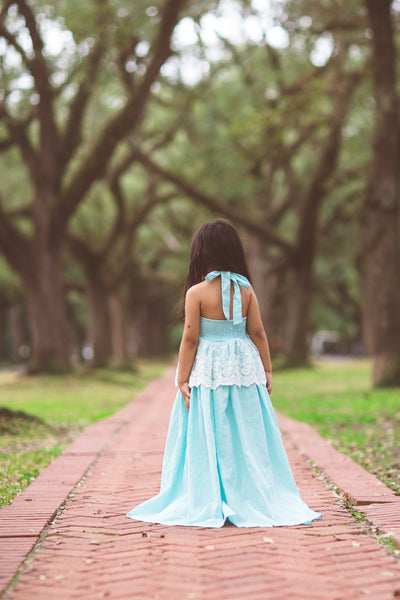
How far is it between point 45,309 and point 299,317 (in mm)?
8844

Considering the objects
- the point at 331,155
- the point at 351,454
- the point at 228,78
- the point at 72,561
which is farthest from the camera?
the point at 228,78

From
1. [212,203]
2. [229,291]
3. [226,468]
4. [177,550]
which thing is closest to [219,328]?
[229,291]

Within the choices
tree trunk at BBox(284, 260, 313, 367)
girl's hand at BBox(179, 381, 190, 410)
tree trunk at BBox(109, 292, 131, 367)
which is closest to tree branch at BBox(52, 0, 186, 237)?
tree trunk at BBox(284, 260, 313, 367)

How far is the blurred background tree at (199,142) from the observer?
43.6ft

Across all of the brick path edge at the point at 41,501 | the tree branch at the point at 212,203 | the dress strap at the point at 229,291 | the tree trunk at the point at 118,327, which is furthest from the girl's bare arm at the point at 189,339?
the tree trunk at the point at 118,327

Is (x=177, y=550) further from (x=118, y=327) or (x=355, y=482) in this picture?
(x=118, y=327)

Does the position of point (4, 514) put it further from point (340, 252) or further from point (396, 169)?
point (340, 252)

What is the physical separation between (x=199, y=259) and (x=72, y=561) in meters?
2.04

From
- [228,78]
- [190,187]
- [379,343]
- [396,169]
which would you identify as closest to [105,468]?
[379,343]

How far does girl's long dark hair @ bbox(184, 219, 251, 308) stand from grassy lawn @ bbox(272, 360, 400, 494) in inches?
84.3

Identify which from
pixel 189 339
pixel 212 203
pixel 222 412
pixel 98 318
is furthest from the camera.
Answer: pixel 98 318

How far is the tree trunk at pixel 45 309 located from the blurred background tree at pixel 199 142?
0.12 feet

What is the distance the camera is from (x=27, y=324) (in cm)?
5006

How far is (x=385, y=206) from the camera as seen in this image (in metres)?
13.0
